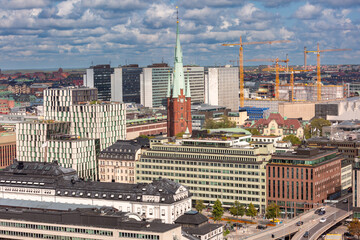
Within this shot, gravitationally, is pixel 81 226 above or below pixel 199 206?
above

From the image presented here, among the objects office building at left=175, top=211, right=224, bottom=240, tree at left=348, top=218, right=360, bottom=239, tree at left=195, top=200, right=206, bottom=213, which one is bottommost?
tree at left=348, top=218, right=360, bottom=239

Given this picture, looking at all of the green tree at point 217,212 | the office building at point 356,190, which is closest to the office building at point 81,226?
the green tree at point 217,212

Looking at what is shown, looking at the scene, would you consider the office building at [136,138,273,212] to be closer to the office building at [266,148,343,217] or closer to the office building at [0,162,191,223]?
the office building at [266,148,343,217]

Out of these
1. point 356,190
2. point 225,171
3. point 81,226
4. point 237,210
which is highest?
point 225,171

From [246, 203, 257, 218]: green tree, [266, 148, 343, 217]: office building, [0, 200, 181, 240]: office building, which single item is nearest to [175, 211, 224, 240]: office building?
[0, 200, 181, 240]: office building

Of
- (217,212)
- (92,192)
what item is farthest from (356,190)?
(92,192)

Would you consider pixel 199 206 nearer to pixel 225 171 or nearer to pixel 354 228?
pixel 225 171
